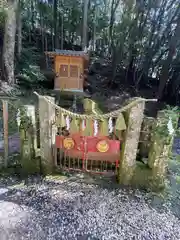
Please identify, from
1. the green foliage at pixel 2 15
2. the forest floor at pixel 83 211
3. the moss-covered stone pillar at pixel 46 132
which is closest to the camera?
the forest floor at pixel 83 211

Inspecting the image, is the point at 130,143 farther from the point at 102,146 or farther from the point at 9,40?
the point at 9,40

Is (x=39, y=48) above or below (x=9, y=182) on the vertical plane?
above

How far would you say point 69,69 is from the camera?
383 inches

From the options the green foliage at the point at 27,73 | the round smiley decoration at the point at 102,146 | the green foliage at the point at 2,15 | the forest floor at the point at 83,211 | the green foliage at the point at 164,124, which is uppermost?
the green foliage at the point at 2,15

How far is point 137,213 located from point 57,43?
13.0 metres

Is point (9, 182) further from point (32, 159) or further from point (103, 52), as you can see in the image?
point (103, 52)

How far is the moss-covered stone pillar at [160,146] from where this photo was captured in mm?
3046

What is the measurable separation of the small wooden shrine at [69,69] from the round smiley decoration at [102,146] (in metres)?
6.83

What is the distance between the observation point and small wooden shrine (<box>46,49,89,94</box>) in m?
9.38

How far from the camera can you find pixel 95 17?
45.3ft

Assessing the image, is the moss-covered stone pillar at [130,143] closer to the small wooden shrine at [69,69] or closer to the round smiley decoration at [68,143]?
the round smiley decoration at [68,143]

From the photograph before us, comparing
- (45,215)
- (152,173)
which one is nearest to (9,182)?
(45,215)

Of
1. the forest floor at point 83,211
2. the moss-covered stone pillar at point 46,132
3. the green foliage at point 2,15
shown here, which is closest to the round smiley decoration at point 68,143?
the moss-covered stone pillar at point 46,132

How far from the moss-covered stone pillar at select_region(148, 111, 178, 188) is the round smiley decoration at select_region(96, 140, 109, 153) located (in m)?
0.70
